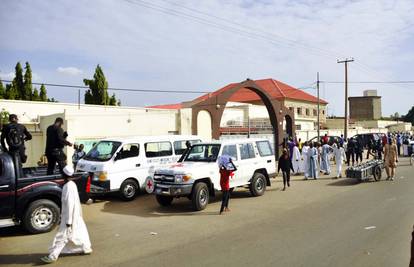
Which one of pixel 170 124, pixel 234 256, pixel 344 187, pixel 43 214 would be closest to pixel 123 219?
pixel 43 214

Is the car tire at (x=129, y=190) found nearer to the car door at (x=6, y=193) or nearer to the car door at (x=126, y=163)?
the car door at (x=126, y=163)

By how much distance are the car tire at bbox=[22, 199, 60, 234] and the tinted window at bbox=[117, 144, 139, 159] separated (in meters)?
4.25

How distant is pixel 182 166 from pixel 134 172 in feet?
8.16

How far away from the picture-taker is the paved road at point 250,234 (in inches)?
266

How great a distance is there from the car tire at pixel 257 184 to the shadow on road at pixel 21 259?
304 inches

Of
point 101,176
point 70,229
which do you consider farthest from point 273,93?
point 70,229

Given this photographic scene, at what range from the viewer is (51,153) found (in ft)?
36.4

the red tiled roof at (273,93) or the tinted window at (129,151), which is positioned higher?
the red tiled roof at (273,93)

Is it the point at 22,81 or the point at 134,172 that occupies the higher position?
the point at 22,81

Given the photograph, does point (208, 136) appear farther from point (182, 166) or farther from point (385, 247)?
point (385, 247)

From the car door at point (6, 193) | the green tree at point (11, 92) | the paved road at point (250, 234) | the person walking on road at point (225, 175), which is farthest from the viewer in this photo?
the green tree at point (11, 92)

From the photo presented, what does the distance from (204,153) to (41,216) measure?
209 inches

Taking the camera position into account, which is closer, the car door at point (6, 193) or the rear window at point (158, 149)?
the car door at point (6, 193)

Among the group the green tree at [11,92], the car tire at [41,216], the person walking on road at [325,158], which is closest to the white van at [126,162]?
the car tire at [41,216]
